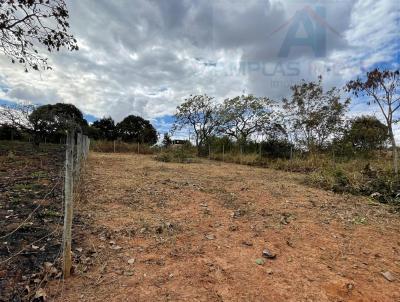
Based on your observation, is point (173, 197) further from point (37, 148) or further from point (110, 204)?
point (37, 148)

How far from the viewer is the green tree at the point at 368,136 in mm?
11742

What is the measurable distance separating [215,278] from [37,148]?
31.1 ft

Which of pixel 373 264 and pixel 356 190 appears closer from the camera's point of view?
pixel 373 264

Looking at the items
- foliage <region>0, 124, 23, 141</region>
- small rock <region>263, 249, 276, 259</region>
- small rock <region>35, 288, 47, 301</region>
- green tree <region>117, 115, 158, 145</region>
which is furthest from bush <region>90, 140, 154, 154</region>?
small rock <region>35, 288, 47, 301</region>

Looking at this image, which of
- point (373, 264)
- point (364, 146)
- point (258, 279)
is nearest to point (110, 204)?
point (258, 279)

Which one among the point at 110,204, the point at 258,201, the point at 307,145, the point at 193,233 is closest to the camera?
the point at 193,233

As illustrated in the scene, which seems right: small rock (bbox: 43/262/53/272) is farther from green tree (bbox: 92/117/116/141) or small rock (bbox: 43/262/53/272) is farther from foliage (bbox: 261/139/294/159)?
green tree (bbox: 92/117/116/141)

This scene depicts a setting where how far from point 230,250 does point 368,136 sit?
11.9 m

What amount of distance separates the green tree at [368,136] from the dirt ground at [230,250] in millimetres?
8424

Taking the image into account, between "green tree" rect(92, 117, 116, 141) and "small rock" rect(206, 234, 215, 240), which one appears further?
"green tree" rect(92, 117, 116, 141)

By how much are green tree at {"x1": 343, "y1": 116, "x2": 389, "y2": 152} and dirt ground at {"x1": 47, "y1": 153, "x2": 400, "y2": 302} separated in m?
8.42

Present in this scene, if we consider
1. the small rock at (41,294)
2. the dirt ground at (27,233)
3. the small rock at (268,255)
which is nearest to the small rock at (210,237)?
the small rock at (268,255)

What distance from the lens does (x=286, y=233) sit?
10.5ft

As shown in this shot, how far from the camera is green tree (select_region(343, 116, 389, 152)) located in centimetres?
1174
